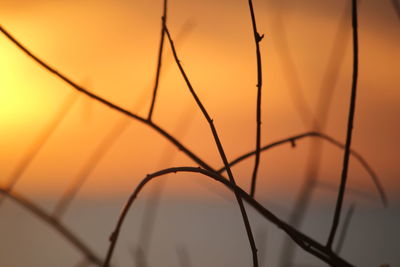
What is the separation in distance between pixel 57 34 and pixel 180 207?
0.73 ft

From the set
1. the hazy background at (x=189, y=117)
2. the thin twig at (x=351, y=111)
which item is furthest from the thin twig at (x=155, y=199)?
the thin twig at (x=351, y=111)

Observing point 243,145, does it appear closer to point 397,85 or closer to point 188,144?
point 188,144

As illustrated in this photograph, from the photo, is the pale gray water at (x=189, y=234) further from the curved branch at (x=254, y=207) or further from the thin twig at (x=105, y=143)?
the curved branch at (x=254, y=207)

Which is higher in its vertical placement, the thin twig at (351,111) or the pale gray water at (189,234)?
the thin twig at (351,111)

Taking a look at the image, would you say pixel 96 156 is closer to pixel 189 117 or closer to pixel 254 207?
pixel 189 117

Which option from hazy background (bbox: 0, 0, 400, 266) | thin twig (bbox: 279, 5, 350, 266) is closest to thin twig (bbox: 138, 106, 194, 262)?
hazy background (bbox: 0, 0, 400, 266)

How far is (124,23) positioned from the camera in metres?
0.50

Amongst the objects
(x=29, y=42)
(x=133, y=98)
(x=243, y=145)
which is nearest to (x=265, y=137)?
(x=243, y=145)

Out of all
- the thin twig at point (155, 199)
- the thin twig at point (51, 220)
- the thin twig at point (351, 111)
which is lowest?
the thin twig at point (51, 220)

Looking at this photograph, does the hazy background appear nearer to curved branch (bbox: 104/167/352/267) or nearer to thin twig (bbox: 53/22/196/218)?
thin twig (bbox: 53/22/196/218)

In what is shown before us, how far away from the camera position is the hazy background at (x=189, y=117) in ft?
1.61

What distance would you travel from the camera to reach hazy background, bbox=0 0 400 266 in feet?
1.61

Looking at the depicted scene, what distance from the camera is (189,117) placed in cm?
53

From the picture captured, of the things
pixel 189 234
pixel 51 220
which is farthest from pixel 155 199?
pixel 51 220
